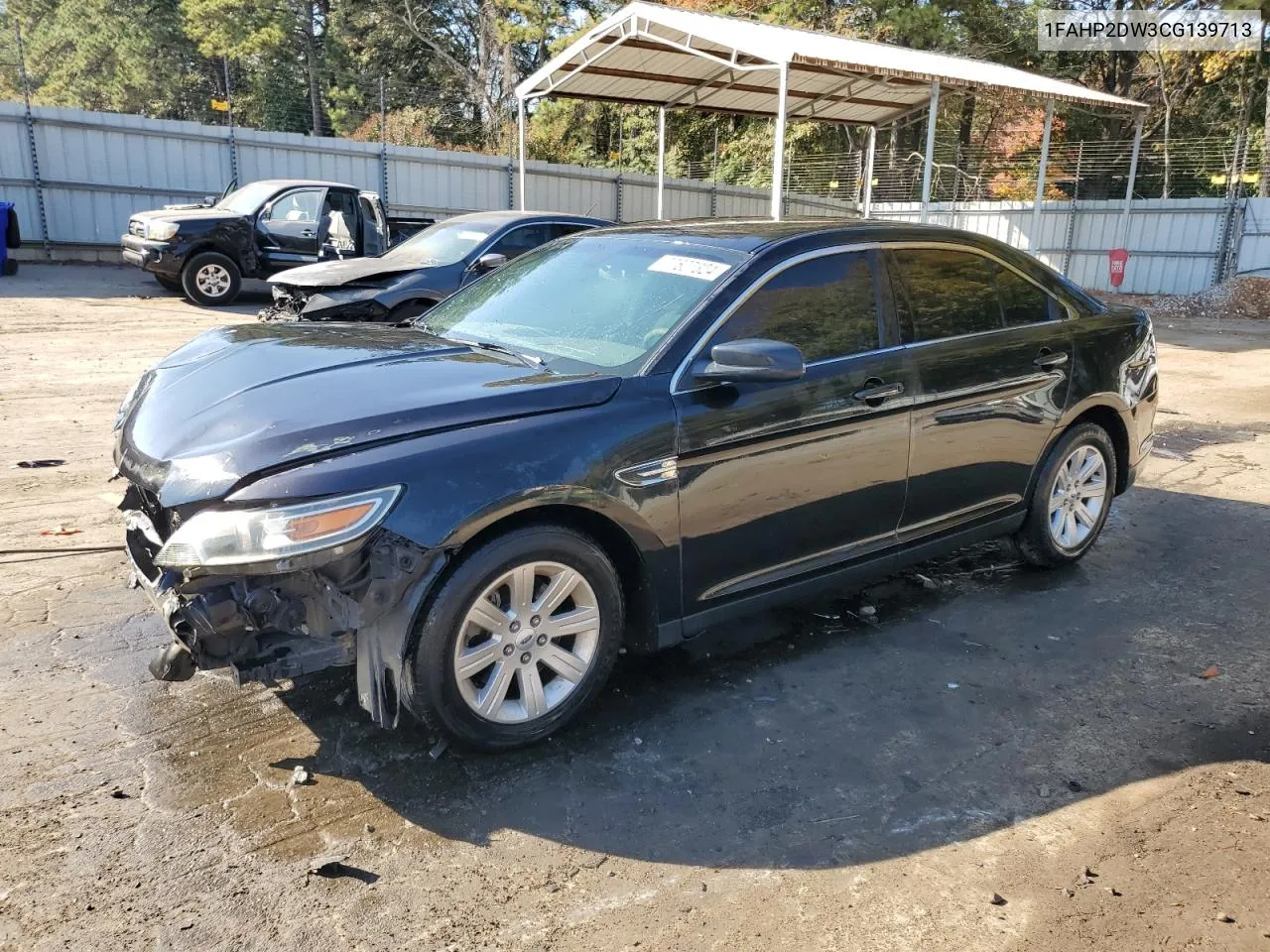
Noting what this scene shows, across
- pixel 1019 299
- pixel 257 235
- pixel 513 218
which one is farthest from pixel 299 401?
pixel 257 235

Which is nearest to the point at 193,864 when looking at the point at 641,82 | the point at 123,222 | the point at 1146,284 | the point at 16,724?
the point at 16,724

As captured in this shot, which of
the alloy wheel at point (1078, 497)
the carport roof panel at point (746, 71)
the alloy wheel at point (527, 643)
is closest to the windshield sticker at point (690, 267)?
the alloy wheel at point (527, 643)

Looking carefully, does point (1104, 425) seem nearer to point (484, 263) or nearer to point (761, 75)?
point (484, 263)

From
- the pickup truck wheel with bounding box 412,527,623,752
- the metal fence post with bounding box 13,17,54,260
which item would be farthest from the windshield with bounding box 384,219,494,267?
the metal fence post with bounding box 13,17,54,260

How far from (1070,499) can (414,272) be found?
6.41 meters

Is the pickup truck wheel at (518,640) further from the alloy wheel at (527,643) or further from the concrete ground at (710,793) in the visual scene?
the concrete ground at (710,793)

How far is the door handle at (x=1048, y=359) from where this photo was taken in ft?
15.8

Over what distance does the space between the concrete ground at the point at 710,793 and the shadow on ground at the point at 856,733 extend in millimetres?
12

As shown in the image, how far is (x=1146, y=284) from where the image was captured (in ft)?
71.9

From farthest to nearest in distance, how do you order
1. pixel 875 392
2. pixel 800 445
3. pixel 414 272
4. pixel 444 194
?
pixel 444 194 < pixel 414 272 < pixel 875 392 < pixel 800 445

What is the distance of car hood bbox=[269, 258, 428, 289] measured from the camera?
9102mm

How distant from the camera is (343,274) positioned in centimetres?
922

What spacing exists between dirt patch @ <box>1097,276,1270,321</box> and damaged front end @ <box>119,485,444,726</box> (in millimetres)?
19196

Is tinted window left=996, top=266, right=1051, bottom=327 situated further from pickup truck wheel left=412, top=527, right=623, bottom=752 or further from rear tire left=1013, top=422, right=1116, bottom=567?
pickup truck wheel left=412, top=527, right=623, bottom=752
